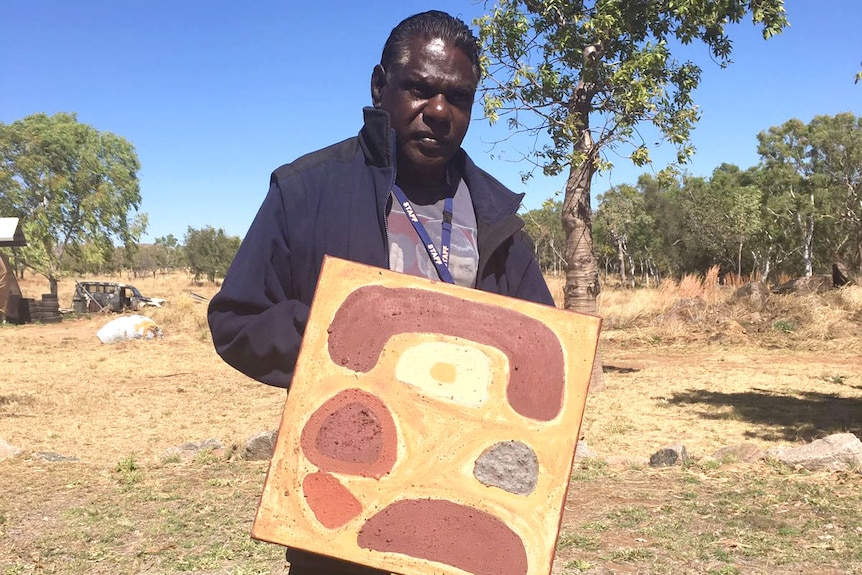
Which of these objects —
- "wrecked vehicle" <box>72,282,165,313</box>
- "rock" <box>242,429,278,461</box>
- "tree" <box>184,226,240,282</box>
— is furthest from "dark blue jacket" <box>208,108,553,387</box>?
"tree" <box>184,226,240,282</box>

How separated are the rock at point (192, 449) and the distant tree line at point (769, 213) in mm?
28231

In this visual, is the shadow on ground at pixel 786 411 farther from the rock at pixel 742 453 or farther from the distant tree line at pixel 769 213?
the distant tree line at pixel 769 213

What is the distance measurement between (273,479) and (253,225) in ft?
2.04

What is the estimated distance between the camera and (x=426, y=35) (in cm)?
175

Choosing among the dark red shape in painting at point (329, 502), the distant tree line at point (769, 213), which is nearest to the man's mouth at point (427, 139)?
the dark red shape in painting at point (329, 502)

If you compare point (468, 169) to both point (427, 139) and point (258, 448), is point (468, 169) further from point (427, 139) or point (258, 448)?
point (258, 448)

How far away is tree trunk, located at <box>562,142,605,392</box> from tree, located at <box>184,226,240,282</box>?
54604mm

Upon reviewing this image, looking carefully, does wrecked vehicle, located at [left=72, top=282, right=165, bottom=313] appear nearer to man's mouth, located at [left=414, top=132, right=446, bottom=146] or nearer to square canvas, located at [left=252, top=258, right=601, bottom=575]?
man's mouth, located at [left=414, top=132, right=446, bottom=146]

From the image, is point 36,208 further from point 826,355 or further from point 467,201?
point 467,201

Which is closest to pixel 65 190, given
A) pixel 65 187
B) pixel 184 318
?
pixel 65 187

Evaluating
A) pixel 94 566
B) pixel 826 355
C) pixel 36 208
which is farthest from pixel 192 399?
pixel 36 208

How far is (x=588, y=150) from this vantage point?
1048 cm

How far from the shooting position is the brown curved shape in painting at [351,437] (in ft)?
4.55

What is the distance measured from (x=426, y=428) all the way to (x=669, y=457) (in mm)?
5913
